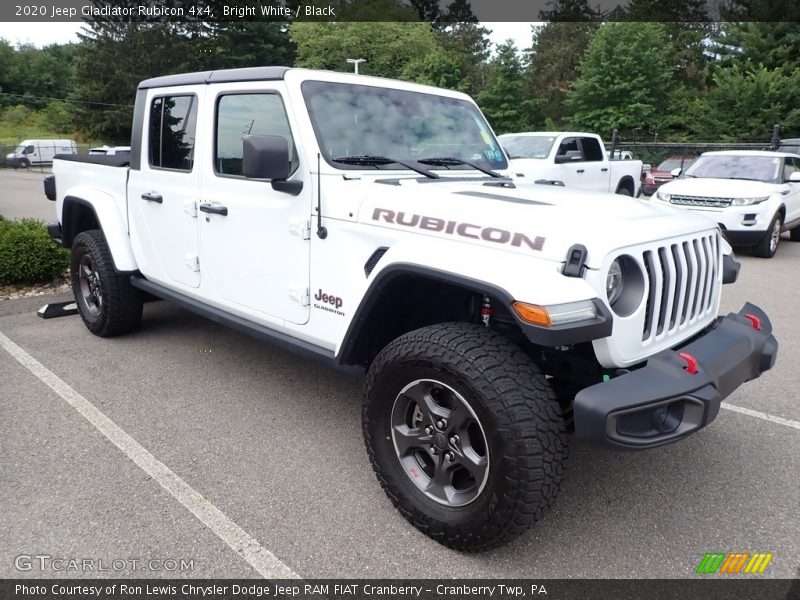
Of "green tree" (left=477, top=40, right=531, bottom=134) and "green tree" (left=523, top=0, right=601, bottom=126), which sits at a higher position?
"green tree" (left=523, top=0, right=601, bottom=126)

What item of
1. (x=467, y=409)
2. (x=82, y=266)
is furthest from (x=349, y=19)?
(x=467, y=409)

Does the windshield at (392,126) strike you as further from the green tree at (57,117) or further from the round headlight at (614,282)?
the green tree at (57,117)

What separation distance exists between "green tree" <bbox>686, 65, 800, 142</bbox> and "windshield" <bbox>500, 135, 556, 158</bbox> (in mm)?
19509

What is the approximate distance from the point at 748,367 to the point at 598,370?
0.70m

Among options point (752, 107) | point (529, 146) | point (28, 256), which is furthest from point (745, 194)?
point (752, 107)

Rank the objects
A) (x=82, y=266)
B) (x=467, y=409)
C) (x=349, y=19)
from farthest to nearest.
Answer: (x=349, y=19), (x=82, y=266), (x=467, y=409)

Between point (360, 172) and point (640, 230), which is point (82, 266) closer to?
point (360, 172)

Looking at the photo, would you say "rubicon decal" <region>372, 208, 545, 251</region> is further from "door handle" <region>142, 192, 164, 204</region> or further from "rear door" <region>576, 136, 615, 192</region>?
"rear door" <region>576, 136, 615, 192</region>

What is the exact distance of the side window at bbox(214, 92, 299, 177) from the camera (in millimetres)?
3348

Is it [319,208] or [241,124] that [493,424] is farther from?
[241,124]

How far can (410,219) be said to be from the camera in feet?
9.01

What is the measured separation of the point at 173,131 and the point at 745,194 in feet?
27.6

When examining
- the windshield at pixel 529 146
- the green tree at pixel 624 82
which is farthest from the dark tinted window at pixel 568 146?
the green tree at pixel 624 82

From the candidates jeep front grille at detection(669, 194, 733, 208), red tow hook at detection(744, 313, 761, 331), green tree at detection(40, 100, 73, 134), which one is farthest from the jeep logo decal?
green tree at detection(40, 100, 73, 134)
